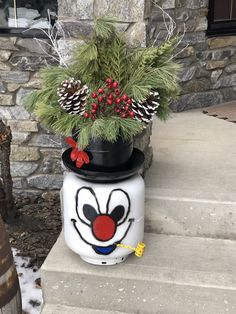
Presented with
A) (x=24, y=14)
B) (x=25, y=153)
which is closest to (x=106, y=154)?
(x=25, y=153)

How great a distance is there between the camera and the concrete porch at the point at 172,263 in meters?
2.35

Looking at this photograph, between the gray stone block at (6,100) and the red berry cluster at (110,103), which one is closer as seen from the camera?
the red berry cluster at (110,103)

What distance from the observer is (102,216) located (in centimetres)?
223

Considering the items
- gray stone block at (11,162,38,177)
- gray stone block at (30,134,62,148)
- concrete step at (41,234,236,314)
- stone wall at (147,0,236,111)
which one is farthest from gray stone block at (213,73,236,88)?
concrete step at (41,234,236,314)

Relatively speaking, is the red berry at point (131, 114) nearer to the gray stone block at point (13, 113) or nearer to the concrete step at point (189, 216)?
the concrete step at point (189, 216)

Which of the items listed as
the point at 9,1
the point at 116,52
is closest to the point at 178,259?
the point at 116,52

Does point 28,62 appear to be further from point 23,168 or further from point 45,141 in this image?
point 23,168

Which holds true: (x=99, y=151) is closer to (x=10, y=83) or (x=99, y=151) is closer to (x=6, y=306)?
(x=6, y=306)

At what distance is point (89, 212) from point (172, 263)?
20.2 inches

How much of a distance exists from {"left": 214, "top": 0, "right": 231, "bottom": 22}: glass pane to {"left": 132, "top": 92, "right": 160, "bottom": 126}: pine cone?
2495 millimetres

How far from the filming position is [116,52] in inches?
91.1

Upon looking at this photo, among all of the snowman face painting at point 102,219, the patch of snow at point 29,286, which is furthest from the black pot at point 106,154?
the patch of snow at point 29,286

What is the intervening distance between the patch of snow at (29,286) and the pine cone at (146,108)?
1370 millimetres

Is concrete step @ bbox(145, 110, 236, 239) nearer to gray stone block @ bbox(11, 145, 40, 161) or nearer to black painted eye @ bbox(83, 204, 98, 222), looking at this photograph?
black painted eye @ bbox(83, 204, 98, 222)
